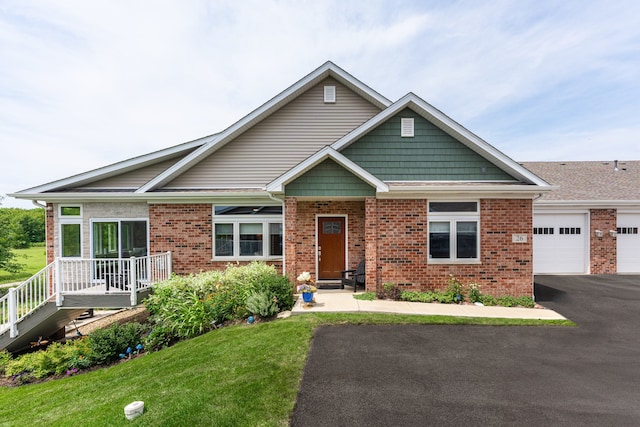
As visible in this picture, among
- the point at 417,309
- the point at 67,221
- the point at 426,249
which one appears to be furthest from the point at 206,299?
the point at 426,249

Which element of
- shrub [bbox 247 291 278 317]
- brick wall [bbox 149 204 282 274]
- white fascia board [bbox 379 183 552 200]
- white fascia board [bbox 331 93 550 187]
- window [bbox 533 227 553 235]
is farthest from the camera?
window [bbox 533 227 553 235]

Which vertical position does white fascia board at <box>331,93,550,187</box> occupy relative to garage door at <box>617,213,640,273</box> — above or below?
above

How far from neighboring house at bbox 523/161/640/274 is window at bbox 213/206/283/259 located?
35.1 feet

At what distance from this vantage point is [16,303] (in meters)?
8.00

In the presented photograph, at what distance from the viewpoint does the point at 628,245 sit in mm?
12727

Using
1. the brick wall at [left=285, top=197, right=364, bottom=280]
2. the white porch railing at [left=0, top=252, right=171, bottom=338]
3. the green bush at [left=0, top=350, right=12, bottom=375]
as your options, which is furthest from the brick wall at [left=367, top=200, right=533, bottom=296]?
the green bush at [left=0, top=350, right=12, bottom=375]

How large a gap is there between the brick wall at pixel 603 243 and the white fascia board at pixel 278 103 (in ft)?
33.1

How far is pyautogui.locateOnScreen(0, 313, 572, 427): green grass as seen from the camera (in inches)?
152

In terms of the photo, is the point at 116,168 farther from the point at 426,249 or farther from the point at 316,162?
A: the point at 426,249

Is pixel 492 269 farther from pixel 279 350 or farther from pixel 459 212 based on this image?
pixel 279 350

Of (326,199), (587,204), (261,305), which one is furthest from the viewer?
(587,204)

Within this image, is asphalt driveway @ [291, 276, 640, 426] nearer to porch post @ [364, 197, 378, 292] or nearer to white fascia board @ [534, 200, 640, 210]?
porch post @ [364, 197, 378, 292]

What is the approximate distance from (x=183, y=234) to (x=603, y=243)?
16310 mm

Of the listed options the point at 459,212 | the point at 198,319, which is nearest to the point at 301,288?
the point at 198,319
